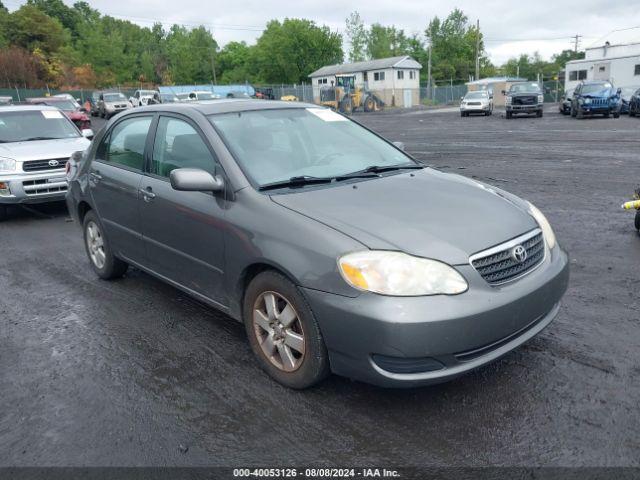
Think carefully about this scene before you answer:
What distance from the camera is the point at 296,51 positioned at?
88562 millimetres

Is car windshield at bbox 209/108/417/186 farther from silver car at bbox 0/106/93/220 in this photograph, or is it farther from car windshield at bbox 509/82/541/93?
car windshield at bbox 509/82/541/93

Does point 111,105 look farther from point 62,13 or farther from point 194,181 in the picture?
point 62,13

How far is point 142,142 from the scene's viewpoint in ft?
15.3

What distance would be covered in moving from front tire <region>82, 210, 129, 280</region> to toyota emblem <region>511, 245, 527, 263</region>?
362cm

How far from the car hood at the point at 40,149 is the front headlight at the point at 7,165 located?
0.06 meters

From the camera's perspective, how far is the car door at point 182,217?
374cm

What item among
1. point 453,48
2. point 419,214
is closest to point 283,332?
point 419,214

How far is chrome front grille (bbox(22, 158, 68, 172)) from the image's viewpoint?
8375 mm

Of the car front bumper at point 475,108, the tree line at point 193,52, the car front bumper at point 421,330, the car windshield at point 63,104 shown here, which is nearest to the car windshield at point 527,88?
the car front bumper at point 475,108

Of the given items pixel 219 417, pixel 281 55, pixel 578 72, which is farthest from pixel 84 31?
pixel 219 417

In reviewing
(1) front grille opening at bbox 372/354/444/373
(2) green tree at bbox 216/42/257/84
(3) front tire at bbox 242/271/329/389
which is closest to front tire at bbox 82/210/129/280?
(3) front tire at bbox 242/271/329/389

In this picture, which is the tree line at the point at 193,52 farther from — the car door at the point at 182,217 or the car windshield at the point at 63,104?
the car door at the point at 182,217

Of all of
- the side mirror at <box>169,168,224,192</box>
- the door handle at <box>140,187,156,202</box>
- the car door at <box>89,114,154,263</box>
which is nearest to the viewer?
the side mirror at <box>169,168,224,192</box>

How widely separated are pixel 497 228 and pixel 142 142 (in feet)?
9.71
